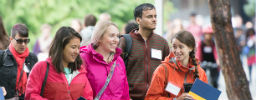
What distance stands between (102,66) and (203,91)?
1.08m

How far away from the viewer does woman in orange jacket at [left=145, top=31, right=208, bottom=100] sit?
16.9 feet

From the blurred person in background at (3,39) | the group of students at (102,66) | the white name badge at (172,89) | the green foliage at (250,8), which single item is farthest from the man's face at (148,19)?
the green foliage at (250,8)

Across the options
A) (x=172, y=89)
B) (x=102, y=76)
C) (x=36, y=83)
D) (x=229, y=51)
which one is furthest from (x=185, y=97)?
(x=36, y=83)

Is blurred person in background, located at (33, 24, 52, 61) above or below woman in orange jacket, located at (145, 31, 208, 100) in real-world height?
below

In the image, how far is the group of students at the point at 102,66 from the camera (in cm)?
474

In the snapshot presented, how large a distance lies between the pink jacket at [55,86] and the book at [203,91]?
1023mm

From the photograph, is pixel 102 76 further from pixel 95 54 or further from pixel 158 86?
pixel 158 86

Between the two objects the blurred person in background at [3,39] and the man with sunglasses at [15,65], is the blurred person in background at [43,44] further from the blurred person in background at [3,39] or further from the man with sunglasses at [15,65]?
the man with sunglasses at [15,65]

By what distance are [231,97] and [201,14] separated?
84.6ft

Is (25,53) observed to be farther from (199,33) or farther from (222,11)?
(199,33)

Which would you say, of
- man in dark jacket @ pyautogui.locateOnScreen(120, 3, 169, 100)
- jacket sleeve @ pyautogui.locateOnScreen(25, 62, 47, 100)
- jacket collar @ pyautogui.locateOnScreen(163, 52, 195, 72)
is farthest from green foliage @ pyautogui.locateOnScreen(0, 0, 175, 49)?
jacket sleeve @ pyautogui.locateOnScreen(25, 62, 47, 100)

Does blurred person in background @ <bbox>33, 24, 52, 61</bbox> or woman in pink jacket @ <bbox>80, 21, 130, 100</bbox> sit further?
blurred person in background @ <bbox>33, 24, 52, 61</bbox>

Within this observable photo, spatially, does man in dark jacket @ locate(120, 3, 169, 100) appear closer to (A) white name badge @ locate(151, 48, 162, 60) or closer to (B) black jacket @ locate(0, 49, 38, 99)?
(A) white name badge @ locate(151, 48, 162, 60)

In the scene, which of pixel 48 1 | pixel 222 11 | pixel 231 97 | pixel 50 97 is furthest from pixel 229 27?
pixel 48 1
